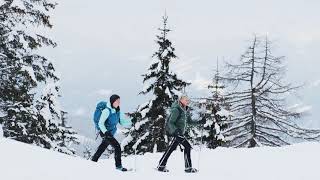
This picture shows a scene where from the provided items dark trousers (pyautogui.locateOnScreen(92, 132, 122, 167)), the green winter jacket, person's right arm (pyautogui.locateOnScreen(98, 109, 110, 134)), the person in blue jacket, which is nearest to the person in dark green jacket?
the green winter jacket

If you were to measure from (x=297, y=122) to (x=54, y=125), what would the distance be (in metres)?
15.1

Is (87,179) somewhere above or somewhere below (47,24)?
below

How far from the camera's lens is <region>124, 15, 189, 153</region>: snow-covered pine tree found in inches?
1196

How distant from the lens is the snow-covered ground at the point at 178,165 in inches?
401

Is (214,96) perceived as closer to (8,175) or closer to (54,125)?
(54,125)

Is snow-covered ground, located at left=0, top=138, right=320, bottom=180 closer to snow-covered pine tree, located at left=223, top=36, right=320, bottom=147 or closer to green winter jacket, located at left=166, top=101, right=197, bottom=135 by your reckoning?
green winter jacket, located at left=166, top=101, right=197, bottom=135

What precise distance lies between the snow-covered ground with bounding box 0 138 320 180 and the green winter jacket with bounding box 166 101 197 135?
114 centimetres

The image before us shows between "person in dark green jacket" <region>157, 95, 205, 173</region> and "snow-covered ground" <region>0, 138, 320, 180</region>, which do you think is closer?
"snow-covered ground" <region>0, 138, 320, 180</region>

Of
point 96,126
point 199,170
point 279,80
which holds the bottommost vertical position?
point 199,170

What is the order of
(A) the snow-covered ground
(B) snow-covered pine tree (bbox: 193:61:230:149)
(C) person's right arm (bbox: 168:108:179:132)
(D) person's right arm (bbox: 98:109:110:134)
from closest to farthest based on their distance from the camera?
(A) the snow-covered ground < (D) person's right arm (bbox: 98:109:110:134) < (C) person's right arm (bbox: 168:108:179:132) < (B) snow-covered pine tree (bbox: 193:61:230:149)

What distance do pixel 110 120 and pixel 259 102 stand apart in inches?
918

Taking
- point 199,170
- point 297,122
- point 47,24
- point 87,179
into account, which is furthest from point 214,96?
point 87,179

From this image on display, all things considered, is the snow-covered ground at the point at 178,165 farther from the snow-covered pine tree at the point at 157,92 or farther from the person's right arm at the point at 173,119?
the snow-covered pine tree at the point at 157,92

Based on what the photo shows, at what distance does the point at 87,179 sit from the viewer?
10273 millimetres
